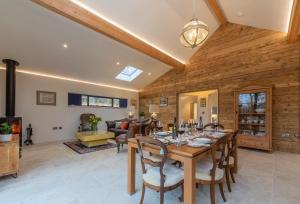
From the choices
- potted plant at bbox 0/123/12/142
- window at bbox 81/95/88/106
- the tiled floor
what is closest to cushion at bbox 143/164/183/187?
the tiled floor

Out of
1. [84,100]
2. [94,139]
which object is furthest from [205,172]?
[84,100]

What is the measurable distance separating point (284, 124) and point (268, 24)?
2.99 meters

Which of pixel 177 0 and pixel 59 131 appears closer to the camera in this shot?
pixel 177 0

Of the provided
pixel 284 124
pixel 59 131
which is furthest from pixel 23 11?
pixel 284 124

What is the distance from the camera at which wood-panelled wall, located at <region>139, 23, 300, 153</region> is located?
174 inches

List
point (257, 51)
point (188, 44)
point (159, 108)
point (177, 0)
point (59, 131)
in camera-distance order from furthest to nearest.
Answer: point (159, 108)
point (59, 131)
point (257, 51)
point (177, 0)
point (188, 44)

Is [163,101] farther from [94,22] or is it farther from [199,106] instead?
[94,22]

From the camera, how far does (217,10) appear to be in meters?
4.62

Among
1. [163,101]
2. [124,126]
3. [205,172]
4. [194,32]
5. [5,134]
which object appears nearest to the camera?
[205,172]

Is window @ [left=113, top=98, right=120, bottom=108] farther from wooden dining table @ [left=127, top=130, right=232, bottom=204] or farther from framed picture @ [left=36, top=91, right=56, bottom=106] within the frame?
wooden dining table @ [left=127, top=130, right=232, bottom=204]

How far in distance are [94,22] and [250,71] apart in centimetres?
499

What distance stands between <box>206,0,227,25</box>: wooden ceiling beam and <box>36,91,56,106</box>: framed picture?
6.21 meters

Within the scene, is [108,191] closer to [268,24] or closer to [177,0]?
[177,0]

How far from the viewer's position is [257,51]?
4992mm
